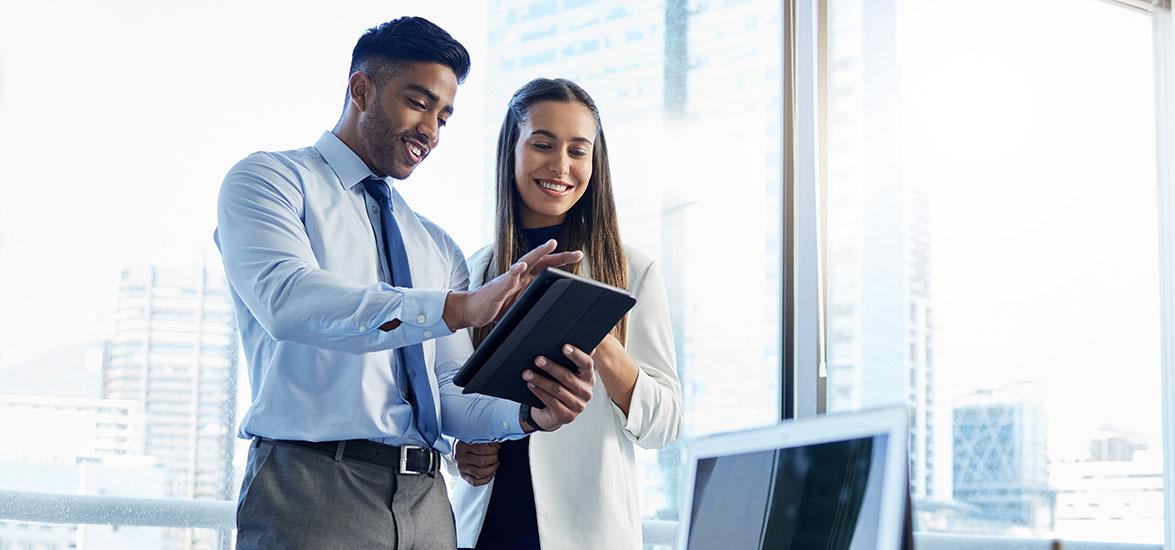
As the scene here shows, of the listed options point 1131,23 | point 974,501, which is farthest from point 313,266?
point 1131,23

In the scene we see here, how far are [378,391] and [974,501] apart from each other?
2092 mm

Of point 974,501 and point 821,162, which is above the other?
point 821,162

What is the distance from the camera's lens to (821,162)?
11.1 ft

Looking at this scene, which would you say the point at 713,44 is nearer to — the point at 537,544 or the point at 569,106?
the point at 569,106

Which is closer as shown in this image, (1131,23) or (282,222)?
(282,222)

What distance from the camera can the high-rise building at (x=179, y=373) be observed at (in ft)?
9.22

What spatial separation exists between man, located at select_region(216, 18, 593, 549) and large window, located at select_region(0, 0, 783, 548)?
106cm

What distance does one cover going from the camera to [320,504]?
160cm

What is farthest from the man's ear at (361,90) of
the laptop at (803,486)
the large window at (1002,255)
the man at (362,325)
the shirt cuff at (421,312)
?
the large window at (1002,255)

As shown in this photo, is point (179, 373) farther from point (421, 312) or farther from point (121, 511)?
point (421, 312)

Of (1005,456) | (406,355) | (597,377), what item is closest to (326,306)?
(406,355)

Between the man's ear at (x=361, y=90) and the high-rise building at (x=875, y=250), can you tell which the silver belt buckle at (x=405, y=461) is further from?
the high-rise building at (x=875, y=250)

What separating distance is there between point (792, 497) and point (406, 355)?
2.59ft

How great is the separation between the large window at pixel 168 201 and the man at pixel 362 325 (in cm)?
106
